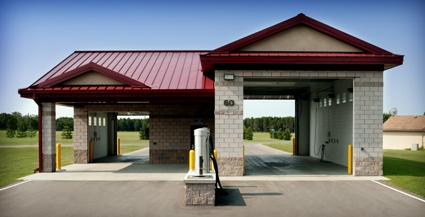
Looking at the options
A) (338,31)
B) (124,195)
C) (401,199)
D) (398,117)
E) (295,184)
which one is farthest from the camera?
(398,117)

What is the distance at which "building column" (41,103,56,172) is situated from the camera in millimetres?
15055

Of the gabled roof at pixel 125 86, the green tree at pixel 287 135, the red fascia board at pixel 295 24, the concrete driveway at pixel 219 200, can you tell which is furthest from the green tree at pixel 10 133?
the red fascia board at pixel 295 24

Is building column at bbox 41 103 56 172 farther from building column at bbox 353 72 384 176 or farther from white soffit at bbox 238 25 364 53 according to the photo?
building column at bbox 353 72 384 176

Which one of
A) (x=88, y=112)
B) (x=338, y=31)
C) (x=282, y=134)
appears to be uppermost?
(x=338, y=31)

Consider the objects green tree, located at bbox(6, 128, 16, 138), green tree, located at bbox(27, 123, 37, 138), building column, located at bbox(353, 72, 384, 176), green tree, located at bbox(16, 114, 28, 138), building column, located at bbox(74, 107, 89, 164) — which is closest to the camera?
building column, located at bbox(353, 72, 384, 176)

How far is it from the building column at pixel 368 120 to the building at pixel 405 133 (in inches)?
1018

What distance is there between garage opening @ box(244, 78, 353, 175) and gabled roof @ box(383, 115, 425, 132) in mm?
18358

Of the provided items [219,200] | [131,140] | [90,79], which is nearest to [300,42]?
[219,200]

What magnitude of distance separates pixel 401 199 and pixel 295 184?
341cm

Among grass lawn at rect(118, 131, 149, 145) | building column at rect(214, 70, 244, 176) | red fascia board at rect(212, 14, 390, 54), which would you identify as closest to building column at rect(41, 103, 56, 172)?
building column at rect(214, 70, 244, 176)

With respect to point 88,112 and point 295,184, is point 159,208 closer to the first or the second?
point 295,184

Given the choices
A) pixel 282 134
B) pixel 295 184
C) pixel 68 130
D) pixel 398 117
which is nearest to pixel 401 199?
pixel 295 184

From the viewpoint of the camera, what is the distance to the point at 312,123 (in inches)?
917

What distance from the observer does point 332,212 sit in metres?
8.40
